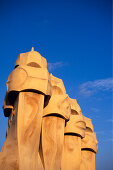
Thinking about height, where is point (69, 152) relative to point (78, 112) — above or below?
below

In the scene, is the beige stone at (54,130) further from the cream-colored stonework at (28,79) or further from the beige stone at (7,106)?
the beige stone at (7,106)

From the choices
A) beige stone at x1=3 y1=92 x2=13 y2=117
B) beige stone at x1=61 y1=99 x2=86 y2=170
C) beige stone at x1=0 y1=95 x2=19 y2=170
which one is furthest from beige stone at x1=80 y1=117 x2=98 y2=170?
beige stone at x1=0 y1=95 x2=19 y2=170

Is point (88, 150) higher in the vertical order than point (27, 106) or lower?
lower

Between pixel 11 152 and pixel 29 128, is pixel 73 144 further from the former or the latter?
pixel 11 152

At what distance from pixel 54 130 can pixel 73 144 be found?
2187mm

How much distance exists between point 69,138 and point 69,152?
0.64m

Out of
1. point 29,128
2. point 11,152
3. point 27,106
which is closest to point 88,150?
point 29,128

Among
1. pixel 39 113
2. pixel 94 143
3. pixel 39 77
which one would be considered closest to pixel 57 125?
pixel 39 113

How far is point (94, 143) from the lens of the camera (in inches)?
502

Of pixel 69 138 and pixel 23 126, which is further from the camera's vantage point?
pixel 69 138

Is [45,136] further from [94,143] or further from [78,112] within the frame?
[94,143]

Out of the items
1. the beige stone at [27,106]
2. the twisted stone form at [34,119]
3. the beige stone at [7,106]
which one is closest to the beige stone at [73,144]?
the twisted stone form at [34,119]

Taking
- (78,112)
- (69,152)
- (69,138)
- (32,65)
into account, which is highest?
(32,65)

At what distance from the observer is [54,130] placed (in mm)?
8211
